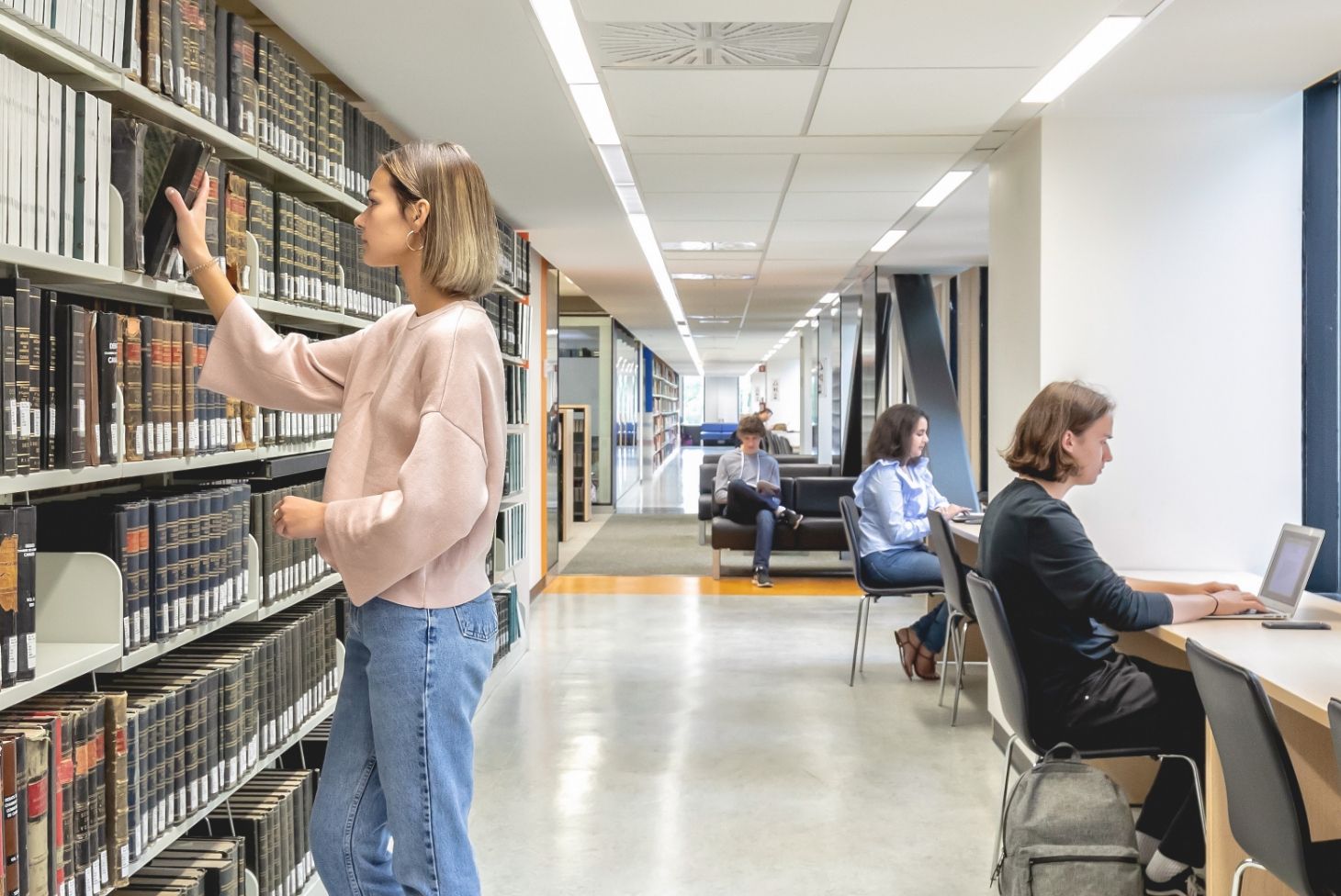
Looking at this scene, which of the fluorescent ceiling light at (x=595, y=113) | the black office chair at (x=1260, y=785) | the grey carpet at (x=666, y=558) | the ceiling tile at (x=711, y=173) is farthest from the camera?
the grey carpet at (x=666, y=558)

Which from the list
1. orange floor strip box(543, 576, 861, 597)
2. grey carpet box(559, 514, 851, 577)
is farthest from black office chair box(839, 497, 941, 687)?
grey carpet box(559, 514, 851, 577)

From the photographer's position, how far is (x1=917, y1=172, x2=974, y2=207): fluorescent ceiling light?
5440 mm

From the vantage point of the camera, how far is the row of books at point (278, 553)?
2.64 meters

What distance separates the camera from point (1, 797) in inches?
65.6

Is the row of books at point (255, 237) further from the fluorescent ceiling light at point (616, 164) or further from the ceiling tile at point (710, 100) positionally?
the fluorescent ceiling light at point (616, 164)

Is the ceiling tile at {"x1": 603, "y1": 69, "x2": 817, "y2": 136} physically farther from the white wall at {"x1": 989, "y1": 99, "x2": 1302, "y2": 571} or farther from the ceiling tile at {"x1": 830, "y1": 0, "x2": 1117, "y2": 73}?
the white wall at {"x1": 989, "y1": 99, "x2": 1302, "y2": 571}

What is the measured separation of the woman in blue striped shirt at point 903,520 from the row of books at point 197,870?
11.3 ft

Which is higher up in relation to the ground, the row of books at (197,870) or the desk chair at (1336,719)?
the desk chair at (1336,719)

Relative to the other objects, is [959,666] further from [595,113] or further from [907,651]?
[595,113]

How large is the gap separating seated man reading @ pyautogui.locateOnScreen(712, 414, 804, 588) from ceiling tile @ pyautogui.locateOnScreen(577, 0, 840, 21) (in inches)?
224

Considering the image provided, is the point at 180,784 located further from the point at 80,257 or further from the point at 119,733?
the point at 80,257

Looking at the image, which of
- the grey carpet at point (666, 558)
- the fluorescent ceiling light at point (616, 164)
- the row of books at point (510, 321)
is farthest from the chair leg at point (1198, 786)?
the grey carpet at point (666, 558)

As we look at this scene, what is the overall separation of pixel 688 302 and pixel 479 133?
26.2 feet

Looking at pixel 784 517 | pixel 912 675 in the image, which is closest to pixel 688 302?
pixel 784 517
